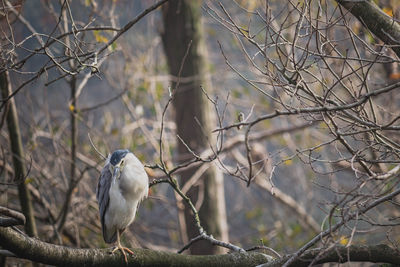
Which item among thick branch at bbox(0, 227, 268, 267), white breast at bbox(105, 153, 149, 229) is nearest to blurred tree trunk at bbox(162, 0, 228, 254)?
white breast at bbox(105, 153, 149, 229)

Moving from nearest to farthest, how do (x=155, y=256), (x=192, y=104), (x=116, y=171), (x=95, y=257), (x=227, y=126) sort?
(x=227, y=126)
(x=95, y=257)
(x=155, y=256)
(x=116, y=171)
(x=192, y=104)

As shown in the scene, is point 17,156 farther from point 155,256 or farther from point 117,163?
point 155,256

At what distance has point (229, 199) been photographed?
1188cm

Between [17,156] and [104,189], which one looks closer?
[104,189]

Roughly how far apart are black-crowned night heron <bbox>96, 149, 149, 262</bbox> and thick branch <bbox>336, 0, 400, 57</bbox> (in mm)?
1655

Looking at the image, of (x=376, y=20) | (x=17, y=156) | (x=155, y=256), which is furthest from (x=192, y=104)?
(x=376, y=20)

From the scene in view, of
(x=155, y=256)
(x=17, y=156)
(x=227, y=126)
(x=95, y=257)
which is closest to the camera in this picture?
(x=227, y=126)

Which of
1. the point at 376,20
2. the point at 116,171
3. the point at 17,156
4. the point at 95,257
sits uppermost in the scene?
the point at 376,20

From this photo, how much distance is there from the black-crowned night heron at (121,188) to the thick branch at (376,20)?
1.66m

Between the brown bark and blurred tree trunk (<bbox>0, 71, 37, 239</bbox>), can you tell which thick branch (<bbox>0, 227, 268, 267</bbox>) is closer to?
Answer: the brown bark

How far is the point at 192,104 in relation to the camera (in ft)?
18.2

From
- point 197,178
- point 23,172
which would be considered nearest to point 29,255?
point 23,172

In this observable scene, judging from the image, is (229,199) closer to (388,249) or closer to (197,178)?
(197,178)

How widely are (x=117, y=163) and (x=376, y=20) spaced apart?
1.80 metres
